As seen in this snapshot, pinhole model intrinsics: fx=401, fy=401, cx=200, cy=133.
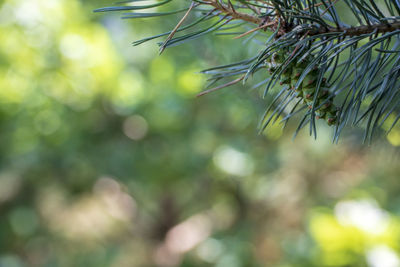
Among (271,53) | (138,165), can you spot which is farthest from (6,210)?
(271,53)

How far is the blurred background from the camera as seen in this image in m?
0.74

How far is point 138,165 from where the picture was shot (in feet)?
2.93

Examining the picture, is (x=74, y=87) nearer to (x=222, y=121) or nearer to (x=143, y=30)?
(x=143, y=30)

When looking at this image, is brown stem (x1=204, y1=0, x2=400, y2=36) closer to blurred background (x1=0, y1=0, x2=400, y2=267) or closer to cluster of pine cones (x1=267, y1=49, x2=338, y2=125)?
cluster of pine cones (x1=267, y1=49, x2=338, y2=125)

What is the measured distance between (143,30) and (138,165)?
0.32 meters

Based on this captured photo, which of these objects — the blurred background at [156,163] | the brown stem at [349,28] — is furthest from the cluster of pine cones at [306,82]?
the blurred background at [156,163]

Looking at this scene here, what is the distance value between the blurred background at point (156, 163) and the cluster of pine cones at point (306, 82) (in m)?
0.25

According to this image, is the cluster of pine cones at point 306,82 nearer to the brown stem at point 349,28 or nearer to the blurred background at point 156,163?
the brown stem at point 349,28

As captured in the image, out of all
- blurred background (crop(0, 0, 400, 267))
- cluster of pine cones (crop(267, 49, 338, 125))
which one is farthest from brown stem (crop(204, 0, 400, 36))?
blurred background (crop(0, 0, 400, 267))

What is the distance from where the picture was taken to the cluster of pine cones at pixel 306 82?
0.53ft

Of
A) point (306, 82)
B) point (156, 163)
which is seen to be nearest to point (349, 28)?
point (306, 82)

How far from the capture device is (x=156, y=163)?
903 millimetres

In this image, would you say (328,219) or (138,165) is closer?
(328,219)

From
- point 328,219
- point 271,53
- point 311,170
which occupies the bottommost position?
point 311,170
